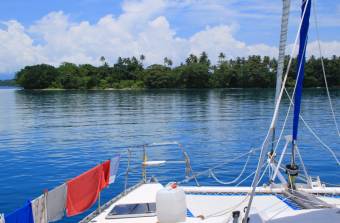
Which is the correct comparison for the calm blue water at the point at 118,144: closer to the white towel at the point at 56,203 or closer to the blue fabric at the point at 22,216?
Result: the white towel at the point at 56,203

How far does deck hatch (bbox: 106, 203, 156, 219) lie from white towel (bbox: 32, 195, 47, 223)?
2.29m

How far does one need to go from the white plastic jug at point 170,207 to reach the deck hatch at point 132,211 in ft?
2.76

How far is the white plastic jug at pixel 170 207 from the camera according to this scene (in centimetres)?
1142

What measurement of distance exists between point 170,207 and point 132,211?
1672mm

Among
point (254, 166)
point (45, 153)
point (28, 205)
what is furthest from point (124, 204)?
point (45, 153)

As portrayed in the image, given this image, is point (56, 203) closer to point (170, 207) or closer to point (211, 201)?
point (170, 207)

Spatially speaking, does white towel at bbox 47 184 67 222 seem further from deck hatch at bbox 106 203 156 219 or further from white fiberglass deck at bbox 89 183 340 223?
deck hatch at bbox 106 203 156 219

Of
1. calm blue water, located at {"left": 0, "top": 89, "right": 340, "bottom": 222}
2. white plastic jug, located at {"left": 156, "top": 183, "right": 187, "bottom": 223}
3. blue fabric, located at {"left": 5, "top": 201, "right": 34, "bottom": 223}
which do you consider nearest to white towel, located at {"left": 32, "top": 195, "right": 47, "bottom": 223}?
blue fabric, located at {"left": 5, "top": 201, "right": 34, "bottom": 223}

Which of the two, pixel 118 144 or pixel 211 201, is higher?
pixel 211 201

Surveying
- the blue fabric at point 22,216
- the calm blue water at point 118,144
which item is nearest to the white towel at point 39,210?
the blue fabric at point 22,216

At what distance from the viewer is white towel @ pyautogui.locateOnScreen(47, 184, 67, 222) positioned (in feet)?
35.4

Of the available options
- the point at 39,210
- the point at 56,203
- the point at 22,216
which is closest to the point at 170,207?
the point at 56,203

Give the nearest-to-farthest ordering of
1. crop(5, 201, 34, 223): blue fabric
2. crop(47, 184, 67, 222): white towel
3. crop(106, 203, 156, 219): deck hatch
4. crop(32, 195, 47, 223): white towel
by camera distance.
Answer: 1. crop(5, 201, 34, 223): blue fabric
2. crop(32, 195, 47, 223): white towel
3. crop(47, 184, 67, 222): white towel
4. crop(106, 203, 156, 219): deck hatch

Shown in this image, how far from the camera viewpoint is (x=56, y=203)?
36.7ft
